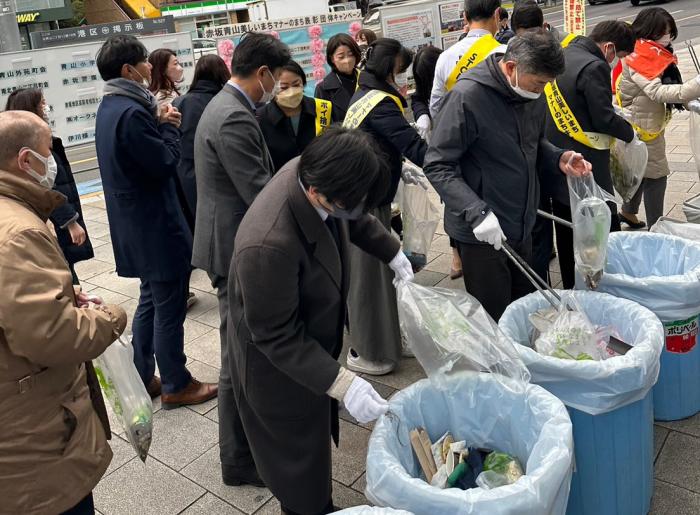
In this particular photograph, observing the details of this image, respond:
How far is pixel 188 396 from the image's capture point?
11.0ft

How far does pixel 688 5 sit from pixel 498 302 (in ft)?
73.3

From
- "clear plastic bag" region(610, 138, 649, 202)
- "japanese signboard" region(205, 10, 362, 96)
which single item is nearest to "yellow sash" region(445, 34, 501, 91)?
"clear plastic bag" region(610, 138, 649, 202)

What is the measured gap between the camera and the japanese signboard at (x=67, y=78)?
304 inches

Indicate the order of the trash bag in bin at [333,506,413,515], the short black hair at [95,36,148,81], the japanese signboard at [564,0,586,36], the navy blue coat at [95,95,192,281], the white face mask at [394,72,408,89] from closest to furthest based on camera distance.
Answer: the trash bag in bin at [333,506,413,515] → the navy blue coat at [95,95,192,281] → the short black hair at [95,36,148,81] → the white face mask at [394,72,408,89] → the japanese signboard at [564,0,586,36]

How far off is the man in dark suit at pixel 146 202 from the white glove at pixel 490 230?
4.99ft

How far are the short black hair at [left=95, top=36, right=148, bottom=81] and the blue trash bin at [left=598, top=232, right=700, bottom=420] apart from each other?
7.93 ft

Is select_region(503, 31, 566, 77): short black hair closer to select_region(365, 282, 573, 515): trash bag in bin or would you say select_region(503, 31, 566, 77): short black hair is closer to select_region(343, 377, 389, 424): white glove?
select_region(365, 282, 573, 515): trash bag in bin

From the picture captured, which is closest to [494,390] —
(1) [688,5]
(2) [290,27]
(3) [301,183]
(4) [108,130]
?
(3) [301,183]

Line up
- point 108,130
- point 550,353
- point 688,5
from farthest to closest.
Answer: point 688,5 < point 108,130 < point 550,353

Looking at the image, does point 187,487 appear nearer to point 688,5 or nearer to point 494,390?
point 494,390

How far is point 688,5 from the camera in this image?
20.9 m

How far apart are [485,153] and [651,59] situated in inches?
84.2

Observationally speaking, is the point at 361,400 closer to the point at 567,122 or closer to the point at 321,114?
the point at 321,114

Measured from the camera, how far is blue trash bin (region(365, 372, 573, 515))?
1.68 metres
